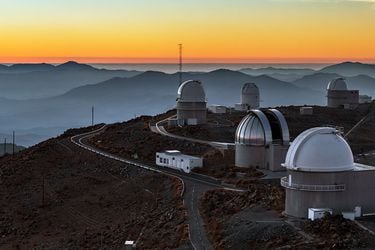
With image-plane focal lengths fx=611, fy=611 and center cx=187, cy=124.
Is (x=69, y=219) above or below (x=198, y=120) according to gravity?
below

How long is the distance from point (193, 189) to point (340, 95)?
50560 millimetres

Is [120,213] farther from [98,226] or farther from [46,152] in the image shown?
[46,152]

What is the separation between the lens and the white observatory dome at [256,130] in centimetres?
4162

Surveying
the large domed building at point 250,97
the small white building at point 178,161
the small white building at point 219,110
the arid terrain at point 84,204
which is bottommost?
the arid terrain at point 84,204

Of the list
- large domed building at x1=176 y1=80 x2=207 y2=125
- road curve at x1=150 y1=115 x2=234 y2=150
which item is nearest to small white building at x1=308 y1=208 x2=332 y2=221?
road curve at x1=150 y1=115 x2=234 y2=150

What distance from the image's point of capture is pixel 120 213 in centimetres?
3803

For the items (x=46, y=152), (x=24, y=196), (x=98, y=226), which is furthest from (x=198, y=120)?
(x=98, y=226)

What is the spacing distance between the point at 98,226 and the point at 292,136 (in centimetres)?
2740

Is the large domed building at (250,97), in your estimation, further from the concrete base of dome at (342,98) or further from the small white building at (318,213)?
the small white building at (318,213)

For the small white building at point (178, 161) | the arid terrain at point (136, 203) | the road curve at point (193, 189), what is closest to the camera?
the arid terrain at point (136, 203)

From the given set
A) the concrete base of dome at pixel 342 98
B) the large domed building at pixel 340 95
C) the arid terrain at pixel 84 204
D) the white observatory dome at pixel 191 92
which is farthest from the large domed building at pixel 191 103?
the concrete base of dome at pixel 342 98

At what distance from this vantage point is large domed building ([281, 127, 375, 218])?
28.6m

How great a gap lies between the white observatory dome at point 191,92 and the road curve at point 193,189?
11819 mm

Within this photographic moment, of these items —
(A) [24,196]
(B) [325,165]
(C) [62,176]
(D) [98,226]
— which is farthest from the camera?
(C) [62,176]
